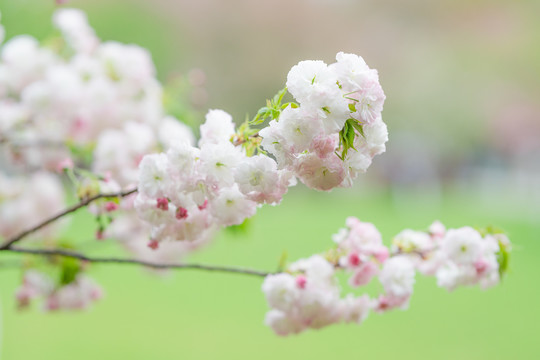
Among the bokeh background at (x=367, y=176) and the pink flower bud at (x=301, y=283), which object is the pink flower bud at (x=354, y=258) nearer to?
the pink flower bud at (x=301, y=283)

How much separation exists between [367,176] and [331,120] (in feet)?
35.5

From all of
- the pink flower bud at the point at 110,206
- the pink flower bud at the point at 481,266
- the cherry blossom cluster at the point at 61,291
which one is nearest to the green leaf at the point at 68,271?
the cherry blossom cluster at the point at 61,291

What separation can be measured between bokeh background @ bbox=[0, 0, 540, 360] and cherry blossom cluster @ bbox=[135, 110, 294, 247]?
1.63 feet

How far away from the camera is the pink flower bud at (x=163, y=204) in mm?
547

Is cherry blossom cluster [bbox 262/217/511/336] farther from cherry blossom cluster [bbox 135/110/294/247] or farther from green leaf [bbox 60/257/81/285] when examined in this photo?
green leaf [bbox 60/257/81/285]

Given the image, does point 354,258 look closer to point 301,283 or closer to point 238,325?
point 301,283

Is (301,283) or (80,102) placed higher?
(80,102)

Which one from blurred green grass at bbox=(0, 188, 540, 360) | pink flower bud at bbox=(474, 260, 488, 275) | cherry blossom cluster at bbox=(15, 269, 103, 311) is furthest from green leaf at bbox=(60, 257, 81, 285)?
blurred green grass at bbox=(0, 188, 540, 360)

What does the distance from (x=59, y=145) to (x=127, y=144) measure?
9cm

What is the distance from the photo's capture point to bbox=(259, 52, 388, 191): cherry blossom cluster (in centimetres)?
46

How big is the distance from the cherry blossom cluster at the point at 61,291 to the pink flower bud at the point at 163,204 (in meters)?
0.44

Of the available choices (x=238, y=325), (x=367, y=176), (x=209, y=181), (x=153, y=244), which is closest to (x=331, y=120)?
(x=209, y=181)

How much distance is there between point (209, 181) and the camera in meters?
0.51

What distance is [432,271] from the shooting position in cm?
72
